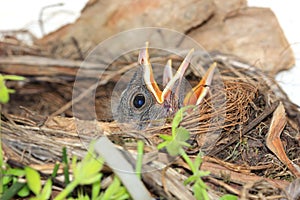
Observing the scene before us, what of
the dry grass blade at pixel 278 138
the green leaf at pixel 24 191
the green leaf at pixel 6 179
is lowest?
the dry grass blade at pixel 278 138

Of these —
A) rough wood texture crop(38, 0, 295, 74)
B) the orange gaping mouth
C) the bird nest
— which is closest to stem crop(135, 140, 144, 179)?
the bird nest

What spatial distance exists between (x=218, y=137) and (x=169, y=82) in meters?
0.15

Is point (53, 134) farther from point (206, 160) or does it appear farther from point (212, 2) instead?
point (212, 2)

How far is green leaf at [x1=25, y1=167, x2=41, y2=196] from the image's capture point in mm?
1056

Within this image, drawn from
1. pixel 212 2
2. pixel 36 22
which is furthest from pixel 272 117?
pixel 36 22

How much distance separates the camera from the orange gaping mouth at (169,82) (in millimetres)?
1368

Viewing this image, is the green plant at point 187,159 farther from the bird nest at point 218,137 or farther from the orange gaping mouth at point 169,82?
the orange gaping mouth at point 169,82

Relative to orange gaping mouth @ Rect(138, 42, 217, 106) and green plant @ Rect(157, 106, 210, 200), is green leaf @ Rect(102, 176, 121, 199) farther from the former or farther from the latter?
orange gaping mouth @ Rect(138, 42, 217, 106)

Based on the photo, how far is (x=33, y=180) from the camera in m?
1.06

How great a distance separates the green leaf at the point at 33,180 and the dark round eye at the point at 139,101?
15.0 inches

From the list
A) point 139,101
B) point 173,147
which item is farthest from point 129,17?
point 173,147

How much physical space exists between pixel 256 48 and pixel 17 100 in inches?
25.7

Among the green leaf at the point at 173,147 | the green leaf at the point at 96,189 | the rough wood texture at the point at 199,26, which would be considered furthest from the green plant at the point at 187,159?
the rough wood texture at the point at 199,26

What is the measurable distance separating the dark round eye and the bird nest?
0.22ft
